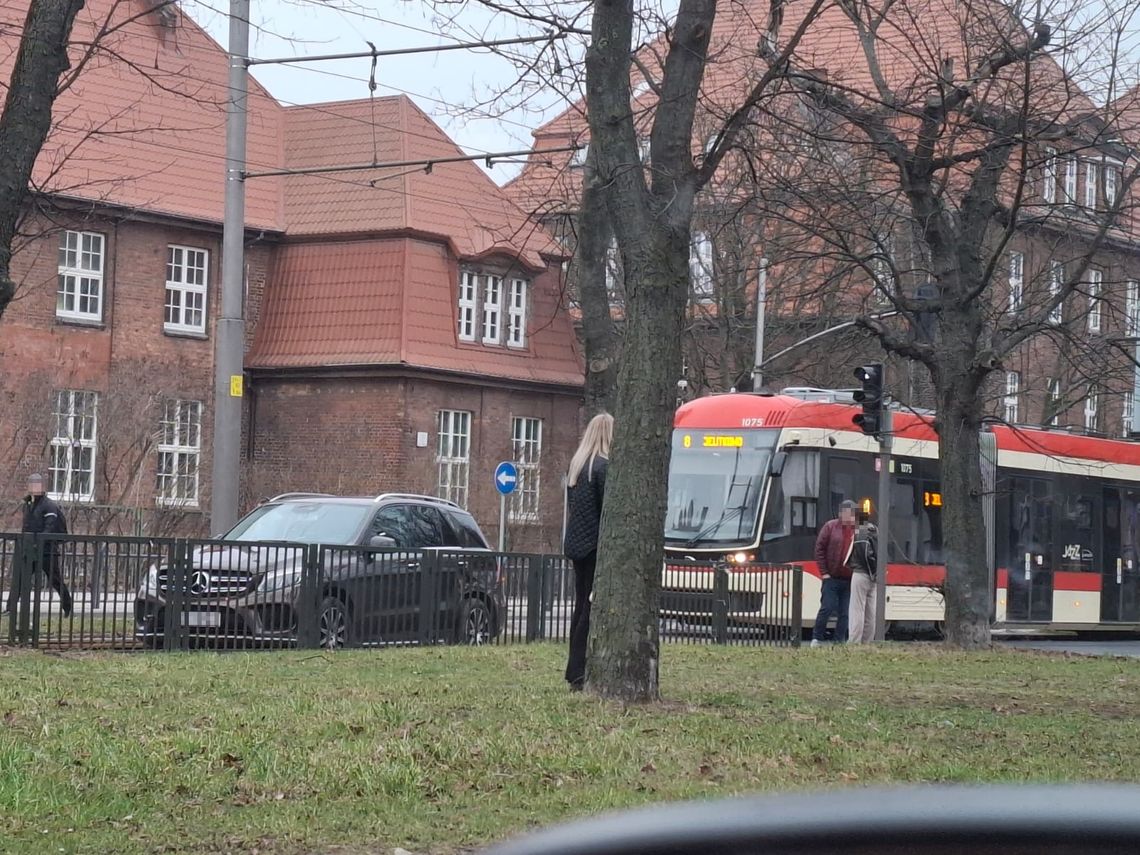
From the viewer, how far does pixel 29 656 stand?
1584 centimetres

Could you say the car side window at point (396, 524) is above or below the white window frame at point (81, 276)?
below

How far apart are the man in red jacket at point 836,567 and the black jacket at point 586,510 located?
1182 cm

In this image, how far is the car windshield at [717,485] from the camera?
90.1ft

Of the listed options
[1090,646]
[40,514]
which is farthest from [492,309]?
[40,514]

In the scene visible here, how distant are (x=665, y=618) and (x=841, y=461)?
6.40 metres

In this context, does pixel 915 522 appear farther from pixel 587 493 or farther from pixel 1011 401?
pixel 1011 401

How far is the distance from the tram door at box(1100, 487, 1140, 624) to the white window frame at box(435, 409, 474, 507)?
669 inches

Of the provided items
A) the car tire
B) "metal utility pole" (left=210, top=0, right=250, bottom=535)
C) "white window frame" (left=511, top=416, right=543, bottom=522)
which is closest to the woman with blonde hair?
the car tire

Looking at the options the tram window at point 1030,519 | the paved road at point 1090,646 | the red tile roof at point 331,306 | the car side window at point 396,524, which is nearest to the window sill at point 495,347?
the red tile roof at point 331,306

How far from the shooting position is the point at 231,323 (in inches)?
864

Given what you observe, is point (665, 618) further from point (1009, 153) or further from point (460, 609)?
point (1009, 153)

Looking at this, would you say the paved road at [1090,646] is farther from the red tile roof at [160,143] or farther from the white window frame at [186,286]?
the red tile roof at [160,143]

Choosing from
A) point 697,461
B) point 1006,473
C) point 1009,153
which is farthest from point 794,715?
point 1006,473

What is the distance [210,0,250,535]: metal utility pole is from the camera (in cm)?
2141
